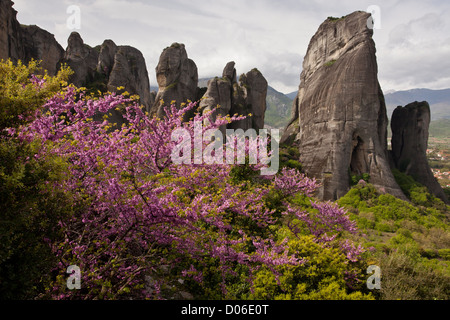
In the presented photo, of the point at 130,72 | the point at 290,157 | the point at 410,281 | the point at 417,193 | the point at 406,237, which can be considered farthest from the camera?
the point at 130,72

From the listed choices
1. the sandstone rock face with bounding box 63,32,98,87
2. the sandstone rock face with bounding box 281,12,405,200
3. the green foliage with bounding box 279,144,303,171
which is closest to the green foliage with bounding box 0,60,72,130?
the green foliage with bounding box 279,144,303,171

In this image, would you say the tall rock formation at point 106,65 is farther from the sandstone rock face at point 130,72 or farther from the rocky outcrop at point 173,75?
the rocky outcrop at point 173,75

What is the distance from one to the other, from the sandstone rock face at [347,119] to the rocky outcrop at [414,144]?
27.0 ft

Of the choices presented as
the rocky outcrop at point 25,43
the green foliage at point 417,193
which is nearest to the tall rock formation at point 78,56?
the rocky outcrop at point 25,43

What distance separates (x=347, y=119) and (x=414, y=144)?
14734 mm

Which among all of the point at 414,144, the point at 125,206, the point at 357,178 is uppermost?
the point at 414,144

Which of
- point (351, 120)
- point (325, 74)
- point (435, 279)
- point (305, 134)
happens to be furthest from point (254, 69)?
point (435, 279)

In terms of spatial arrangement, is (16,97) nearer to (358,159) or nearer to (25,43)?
(358,159)

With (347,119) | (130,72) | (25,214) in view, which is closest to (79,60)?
(130,72)

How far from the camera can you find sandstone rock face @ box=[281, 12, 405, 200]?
27.4m

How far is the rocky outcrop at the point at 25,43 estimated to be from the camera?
1018 inches

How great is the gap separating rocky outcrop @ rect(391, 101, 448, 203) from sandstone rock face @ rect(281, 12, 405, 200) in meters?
8.23

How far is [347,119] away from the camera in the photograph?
28000 mm
